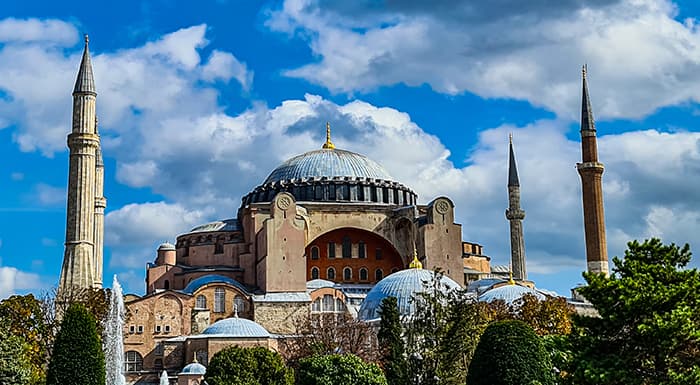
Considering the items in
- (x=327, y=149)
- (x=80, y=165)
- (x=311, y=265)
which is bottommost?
(x=311, y=265)

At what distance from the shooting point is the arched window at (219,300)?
3759 cm

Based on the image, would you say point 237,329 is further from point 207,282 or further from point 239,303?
point 207,282

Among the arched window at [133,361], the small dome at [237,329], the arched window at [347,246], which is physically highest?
the arched window at [347,246]

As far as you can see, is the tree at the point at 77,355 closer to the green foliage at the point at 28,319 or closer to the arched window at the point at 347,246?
the green foliage at the point at 28,319

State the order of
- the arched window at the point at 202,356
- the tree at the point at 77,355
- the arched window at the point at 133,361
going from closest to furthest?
the tree at the point at 77,355, the arched window at the point at 202,356, the arched window at the point at 133,361

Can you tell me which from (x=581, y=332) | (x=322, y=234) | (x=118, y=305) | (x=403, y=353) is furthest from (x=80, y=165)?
(x=581, y=332)

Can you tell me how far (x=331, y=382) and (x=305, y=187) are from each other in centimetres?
2340

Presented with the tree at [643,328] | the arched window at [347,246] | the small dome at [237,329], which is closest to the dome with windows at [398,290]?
the small dome at [237,329]

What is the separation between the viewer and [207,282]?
38.6 m

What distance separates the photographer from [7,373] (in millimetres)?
19578

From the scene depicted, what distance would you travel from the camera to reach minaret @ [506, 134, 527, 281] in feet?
149

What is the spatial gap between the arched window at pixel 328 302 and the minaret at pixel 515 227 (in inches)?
419

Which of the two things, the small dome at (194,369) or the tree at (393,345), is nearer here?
the tree at (393,345)

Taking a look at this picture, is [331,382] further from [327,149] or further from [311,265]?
[327,149]
